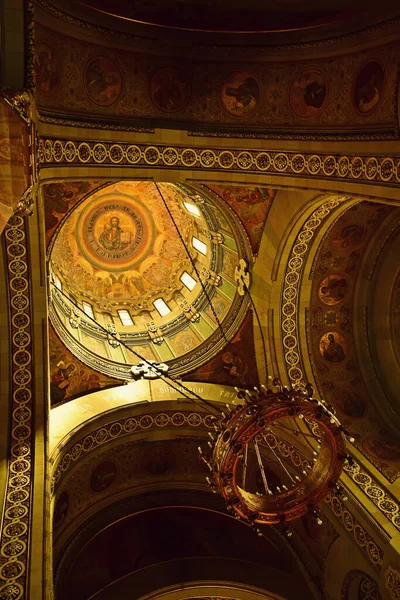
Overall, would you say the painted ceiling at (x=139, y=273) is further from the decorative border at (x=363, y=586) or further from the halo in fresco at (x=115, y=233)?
the decorative border at (x=363, y=586)

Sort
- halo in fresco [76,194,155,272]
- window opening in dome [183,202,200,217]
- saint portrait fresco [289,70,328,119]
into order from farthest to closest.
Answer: halo in fresco [76,194,155,272]
window opening in dome [183,202,200,217]
saint portrait fresco [289,70,328,119]

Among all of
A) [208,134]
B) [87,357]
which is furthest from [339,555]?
[208,134]

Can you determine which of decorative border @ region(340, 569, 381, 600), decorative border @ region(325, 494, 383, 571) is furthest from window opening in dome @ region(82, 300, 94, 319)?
decorative border @ region(340, 569, 381, 600)

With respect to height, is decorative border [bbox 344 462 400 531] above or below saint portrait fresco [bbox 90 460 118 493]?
below

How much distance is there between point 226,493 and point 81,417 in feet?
14.8

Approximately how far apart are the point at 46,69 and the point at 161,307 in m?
8.79

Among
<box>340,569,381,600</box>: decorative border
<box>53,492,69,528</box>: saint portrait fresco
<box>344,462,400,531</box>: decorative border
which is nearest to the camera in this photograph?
<box>344,462,400,531</box>: decorative border

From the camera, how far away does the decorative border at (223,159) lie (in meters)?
7.21

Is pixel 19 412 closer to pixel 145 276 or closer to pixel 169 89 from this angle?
pixel 169 89

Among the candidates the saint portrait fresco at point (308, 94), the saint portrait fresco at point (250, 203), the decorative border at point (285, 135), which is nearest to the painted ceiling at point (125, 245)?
the saint portrait fresco at point (250, 203)

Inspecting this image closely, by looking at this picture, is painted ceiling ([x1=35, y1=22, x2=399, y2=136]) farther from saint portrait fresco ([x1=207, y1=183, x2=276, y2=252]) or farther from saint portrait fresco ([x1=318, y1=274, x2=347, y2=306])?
saint portrait fresco ([x1=318, y1=274, x2=347, y2=306])

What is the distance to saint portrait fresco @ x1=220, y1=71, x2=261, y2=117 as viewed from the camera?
819cm

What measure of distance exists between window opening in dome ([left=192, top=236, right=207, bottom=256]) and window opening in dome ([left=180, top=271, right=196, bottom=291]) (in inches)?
34.8

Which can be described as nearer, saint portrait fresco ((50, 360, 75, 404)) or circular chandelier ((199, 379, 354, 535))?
circular chandelier ((199, 379, 354, 535))
